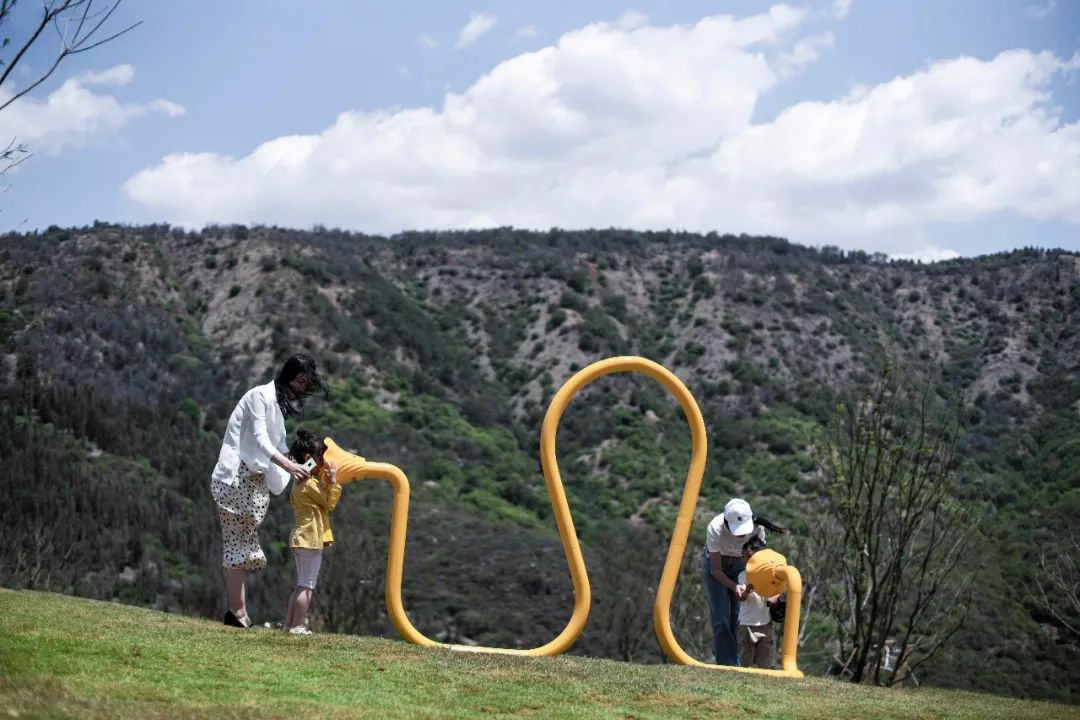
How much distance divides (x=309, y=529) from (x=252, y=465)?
63 cm

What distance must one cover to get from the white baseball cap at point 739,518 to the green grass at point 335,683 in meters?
1.35

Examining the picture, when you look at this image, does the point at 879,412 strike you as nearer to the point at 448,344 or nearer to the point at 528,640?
the point at 528,640

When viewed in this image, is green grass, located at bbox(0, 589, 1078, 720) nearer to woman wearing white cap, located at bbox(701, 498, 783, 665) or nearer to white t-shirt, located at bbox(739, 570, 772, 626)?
white t-shirt, located at bbox(739, 570, 772, 626)

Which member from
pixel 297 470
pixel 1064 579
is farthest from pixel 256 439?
pixel 1064 579

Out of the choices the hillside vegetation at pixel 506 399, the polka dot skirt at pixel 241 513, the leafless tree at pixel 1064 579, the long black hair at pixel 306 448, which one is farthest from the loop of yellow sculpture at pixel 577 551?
the leafless tree at pixel 1064 579

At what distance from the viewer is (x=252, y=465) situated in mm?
9164

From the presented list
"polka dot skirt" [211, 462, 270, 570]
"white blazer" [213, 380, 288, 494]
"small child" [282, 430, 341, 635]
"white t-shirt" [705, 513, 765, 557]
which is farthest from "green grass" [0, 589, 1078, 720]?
"white t-shirt" [705, 513, 765, 557]

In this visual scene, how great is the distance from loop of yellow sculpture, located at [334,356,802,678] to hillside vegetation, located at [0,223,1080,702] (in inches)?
287

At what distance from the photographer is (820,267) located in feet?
213

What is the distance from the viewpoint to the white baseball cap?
10445mm

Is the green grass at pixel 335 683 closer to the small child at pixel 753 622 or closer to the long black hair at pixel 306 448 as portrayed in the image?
the small child at pixel 753 622

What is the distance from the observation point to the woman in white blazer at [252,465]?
359 inches

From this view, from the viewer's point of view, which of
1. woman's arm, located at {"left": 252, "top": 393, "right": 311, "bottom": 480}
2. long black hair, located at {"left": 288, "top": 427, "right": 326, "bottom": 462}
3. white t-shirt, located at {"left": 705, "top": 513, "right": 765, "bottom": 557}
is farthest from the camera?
white t-shirt, located at {"left": 705, "top": 513, "right": 765, "bottom": 557}

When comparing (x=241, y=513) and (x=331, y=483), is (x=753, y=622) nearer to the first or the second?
Answer: (x=331, y=483)
